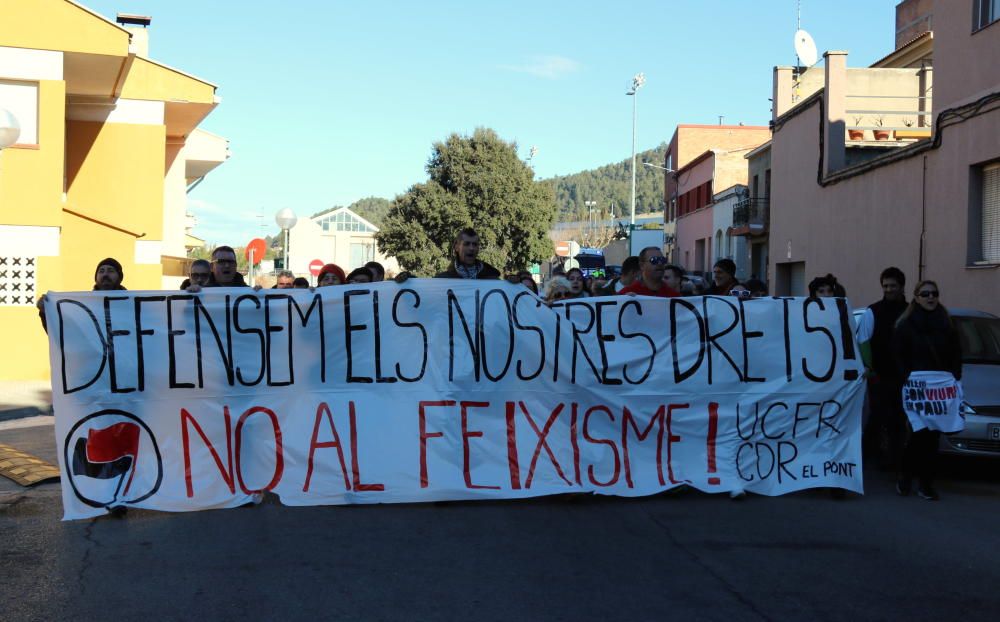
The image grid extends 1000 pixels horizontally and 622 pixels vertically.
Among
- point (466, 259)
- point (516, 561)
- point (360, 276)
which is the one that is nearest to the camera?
point (516, 561)

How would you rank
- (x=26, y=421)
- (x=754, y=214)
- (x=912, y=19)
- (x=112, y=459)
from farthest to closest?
1. (x=912, y=19)
2. (x=754, y=214)
3. (x=26, y=421)
4. (x=112, y=459)

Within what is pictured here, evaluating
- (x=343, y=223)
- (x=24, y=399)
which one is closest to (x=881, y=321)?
(x=24, y=399)

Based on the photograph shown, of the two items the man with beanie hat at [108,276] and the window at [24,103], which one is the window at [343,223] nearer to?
the window at [24,103]

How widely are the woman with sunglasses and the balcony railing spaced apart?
27022mm

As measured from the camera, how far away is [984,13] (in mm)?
15547

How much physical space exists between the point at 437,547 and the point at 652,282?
336cm

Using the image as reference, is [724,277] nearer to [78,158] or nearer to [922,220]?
[922,220]

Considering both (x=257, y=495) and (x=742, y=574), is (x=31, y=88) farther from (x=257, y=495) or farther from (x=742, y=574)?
(x=742, y=574)

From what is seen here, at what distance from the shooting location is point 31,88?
60.1ft

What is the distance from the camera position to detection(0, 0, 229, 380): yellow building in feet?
59.6

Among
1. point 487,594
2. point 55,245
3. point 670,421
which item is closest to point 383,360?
point 670,421

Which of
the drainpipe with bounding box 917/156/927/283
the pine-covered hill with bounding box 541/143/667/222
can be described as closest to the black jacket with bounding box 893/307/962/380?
the drainpipe with bounding box 917/156/927/283

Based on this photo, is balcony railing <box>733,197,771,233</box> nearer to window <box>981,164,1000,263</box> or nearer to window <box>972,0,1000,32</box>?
window <box>972,0,1000,32</box>

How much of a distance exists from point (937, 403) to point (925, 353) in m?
0.40
